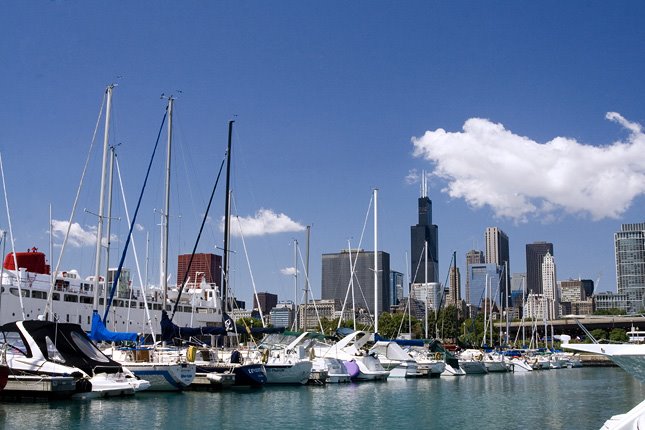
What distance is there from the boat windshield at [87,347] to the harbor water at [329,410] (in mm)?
2585

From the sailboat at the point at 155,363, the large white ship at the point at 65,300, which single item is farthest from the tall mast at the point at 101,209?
the large white ship at the point at 65,300

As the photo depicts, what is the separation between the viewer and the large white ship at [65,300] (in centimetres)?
8562

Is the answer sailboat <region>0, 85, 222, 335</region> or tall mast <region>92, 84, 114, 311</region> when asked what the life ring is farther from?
sailboat <region>0, 85, 222, 335</region>

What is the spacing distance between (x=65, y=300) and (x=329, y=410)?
65050 millimetres

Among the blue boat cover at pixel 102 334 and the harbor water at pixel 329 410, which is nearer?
the harbor water at pixel 329 410

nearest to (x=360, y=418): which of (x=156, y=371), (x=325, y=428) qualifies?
(x=325, y=428)

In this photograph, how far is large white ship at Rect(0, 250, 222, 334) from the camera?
85625 mm

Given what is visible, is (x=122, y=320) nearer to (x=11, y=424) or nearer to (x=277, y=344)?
(x=277, y=344)

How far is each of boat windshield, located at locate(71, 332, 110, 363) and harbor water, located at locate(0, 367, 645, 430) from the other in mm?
2585

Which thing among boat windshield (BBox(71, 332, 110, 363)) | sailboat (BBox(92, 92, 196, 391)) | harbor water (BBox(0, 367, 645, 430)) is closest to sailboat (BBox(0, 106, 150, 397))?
boat windshield (BBox(71, 332, 110, 363))

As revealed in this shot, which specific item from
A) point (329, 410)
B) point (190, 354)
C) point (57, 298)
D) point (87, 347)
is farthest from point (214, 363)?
point (57, 298)

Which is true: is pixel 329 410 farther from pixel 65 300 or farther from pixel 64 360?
pixel 65 300

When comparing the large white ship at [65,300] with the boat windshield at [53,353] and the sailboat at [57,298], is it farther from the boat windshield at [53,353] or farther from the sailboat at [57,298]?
the boat windshield at [53,353]

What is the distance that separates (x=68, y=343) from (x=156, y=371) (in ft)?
20.0
